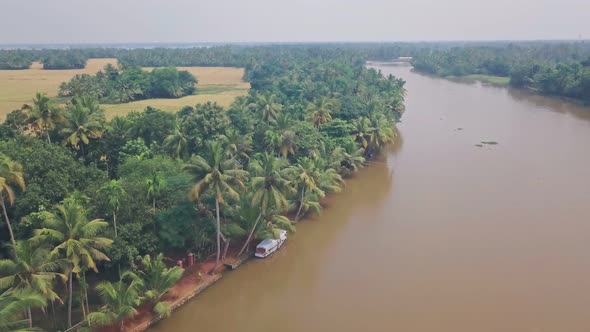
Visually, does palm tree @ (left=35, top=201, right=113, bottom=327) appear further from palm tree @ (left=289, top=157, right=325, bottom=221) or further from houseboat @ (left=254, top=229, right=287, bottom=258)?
palm tree @ (left=289, top=157, right=325, bottom=221)

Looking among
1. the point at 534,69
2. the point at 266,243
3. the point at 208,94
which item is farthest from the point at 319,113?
the point at 534,69

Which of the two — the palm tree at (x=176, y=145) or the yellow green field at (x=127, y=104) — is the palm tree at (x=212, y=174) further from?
the yellow green field at (x=127, y=104)

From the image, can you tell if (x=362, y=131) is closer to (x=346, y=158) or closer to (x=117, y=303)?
(x=346, y=158)

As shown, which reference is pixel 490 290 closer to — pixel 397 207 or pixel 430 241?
pixel 430 241

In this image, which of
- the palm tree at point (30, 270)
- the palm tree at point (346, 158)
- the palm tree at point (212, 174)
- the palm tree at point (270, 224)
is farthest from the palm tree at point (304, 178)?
the palm tree at point (30, 270)

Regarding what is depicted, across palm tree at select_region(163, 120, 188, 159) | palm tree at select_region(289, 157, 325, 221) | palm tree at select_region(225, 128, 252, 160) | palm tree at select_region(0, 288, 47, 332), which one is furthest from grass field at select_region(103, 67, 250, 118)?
palm tree at select_region(0, 288, 47, 332)

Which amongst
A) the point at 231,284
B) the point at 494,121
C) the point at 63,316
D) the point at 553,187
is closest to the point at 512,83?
the point at 494,121

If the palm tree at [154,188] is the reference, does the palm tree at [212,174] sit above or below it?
above
